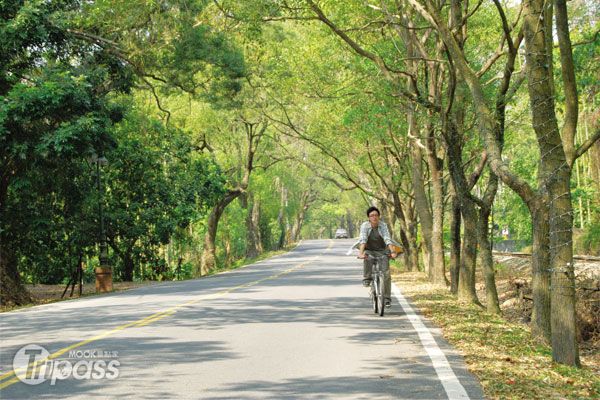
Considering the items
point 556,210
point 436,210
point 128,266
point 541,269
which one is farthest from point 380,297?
point 128,266

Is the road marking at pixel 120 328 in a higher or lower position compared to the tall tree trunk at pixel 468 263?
lower

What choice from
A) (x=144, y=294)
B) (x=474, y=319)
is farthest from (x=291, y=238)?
(x=474, y=319)

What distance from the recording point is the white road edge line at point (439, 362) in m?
7.20

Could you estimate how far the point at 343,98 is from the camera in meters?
27.1

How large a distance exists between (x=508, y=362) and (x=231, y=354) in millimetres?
3194

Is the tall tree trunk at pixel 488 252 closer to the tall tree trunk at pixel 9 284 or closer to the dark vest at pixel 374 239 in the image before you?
the dark vest at pixel 374 239

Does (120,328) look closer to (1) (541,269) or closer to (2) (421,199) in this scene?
(1) (541,269)

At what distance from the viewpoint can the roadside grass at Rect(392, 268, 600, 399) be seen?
7340mm

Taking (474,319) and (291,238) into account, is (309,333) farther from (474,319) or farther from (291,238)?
(291,238)

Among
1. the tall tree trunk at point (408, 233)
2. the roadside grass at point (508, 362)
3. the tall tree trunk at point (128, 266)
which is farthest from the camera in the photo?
the tall tree trunk at point (128, 266)

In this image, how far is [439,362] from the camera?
29.1 ft

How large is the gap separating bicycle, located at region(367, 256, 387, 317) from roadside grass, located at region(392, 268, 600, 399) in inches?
34.5

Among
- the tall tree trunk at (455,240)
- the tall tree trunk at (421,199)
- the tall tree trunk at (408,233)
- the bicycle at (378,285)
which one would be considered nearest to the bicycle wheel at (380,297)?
the bicycle at (378,285)

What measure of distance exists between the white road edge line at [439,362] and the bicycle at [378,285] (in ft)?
1.72
